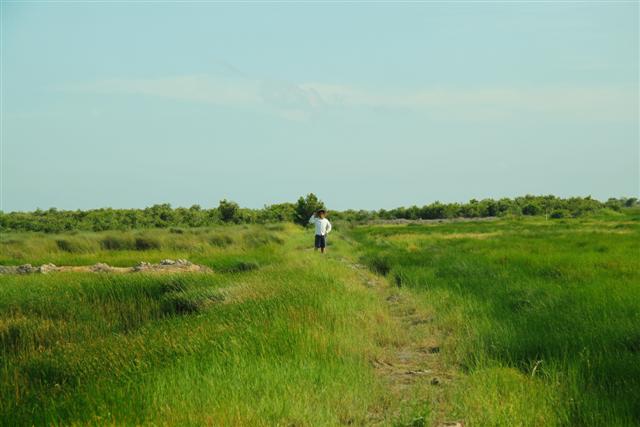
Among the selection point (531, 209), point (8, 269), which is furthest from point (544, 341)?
point (531, 209)

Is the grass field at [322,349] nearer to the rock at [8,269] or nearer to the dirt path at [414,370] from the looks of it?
the dirt path at [414,370]

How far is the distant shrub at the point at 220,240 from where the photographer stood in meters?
29.1

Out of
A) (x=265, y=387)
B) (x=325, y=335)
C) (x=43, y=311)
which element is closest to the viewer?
(x=265, y=387)

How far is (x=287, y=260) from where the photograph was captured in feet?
57.5

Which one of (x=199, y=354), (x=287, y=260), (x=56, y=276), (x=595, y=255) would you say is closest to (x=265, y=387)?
(x=199, y=354)

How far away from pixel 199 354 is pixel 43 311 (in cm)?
615

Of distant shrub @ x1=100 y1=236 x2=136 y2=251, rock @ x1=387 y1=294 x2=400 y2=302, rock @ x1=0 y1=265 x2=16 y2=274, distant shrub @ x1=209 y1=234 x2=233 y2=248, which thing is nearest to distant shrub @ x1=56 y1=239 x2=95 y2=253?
distant shrub @ x1=100 y1=236 x2=136 y2=251

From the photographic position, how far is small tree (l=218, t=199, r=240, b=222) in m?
61.3

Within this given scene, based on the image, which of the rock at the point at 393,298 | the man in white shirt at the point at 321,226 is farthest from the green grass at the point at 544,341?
the man in white shirt at the point at 321,226

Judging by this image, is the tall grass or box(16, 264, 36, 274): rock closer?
the tall grass

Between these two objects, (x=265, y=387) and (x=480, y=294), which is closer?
(x=265, y=387)

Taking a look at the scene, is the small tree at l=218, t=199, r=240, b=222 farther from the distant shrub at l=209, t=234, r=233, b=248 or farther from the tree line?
the distant shrub at l=209, t=234, r=233, b=248

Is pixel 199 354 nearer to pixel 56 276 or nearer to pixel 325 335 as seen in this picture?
pixel 325 335

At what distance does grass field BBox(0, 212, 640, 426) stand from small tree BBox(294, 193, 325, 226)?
5152 centimetres
